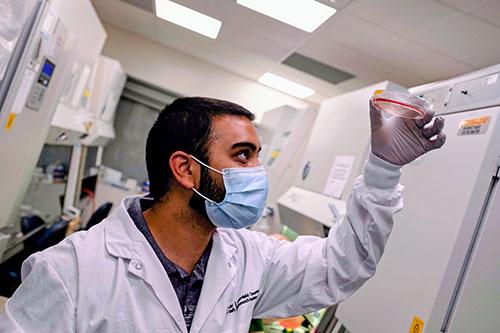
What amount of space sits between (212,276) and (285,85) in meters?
4.73

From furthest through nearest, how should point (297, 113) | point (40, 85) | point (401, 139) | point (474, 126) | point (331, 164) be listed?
point (297, 113)
point (331, 164)
point (40, 85)
point (474, 126)
point (401, 139)

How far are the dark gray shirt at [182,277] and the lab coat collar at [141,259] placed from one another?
6 centimetres

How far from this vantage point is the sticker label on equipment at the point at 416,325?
117 cm

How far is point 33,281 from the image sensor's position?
0.95m

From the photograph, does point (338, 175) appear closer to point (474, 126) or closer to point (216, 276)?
point (474, 126)

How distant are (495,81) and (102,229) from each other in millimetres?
1321

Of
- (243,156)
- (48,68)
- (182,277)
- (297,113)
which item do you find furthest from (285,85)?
(182,277)

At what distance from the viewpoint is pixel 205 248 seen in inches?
51.3

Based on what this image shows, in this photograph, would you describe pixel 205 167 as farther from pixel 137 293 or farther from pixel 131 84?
pixel 131 84

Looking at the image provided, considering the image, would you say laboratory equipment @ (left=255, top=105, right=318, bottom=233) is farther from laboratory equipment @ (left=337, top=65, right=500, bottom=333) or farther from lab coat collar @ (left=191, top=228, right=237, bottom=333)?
lab coat collar @ (left=191, top=228, right=237, bottom=333)

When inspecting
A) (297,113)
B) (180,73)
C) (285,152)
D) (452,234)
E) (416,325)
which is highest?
(180,73)

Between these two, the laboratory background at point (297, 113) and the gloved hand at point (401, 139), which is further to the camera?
the laboratory background at point (297, 113)

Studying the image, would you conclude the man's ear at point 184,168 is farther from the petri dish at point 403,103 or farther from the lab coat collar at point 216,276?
the petri dish at point 403,103

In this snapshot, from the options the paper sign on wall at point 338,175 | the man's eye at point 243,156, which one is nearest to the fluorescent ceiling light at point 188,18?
the paper sign on wall at point 338,175
